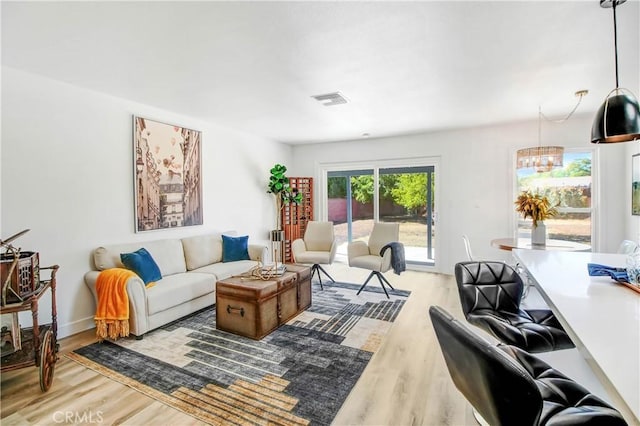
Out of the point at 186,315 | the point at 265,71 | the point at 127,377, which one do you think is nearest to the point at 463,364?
the point at 127,377

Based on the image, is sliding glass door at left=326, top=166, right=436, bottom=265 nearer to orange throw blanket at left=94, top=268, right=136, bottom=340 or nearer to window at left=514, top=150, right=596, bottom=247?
window at left=514, top=150, right=596, bottom=247

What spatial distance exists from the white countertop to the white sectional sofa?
3.14 meters

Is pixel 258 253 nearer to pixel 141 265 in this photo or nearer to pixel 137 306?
pixel 141 265

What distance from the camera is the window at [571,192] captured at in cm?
453

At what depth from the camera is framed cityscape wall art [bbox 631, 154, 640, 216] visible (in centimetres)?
386

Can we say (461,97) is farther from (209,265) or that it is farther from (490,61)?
(209,265)

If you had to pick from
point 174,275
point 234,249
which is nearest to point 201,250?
point 234,249

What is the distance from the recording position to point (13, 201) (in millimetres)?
2693

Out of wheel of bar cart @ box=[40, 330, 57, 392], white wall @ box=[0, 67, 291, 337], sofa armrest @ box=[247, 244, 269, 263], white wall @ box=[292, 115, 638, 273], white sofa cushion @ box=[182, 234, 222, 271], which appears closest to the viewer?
wheel of bar cart @ box=[40, 330, 57, 392]

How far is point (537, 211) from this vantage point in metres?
3.63

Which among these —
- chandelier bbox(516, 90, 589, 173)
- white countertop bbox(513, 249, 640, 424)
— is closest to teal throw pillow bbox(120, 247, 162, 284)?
white countertop bbox(513, 249, 640, 424)

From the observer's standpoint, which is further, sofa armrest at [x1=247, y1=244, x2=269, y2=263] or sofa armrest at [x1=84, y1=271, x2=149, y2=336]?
sofa armrest at [x1=247, y1=244, x2=269, y2=263]

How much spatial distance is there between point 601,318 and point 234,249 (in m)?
3.98

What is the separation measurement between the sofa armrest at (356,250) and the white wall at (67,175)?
2.52 metres
